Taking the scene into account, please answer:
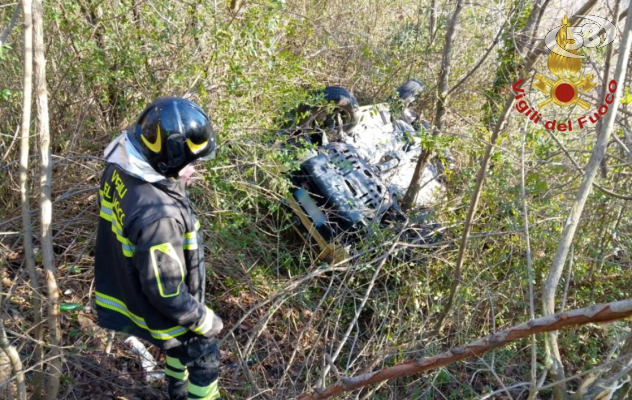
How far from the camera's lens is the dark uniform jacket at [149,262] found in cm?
225

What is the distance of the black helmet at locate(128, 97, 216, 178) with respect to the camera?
7.67ft

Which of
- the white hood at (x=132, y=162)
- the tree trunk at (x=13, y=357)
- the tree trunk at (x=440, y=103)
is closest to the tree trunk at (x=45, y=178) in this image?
the tree trunk at (x=13, y=357)

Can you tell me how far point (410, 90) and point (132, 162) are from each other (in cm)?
384

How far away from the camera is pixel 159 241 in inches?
87.8

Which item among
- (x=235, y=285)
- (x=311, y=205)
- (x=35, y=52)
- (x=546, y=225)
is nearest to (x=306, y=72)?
(x=311, y=205)

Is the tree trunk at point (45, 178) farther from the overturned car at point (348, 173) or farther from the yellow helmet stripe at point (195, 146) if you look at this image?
the overturned car at point (348, 173)

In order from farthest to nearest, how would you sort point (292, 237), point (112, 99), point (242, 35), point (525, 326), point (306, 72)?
point (306, 72), point (292, 237), point (112, 99), point (242, 35), point (525, 326)

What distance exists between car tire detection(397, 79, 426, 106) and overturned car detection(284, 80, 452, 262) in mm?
335

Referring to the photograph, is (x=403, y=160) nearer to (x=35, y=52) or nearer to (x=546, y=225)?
(x=546, y=225)

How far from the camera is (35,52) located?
7.22 ft

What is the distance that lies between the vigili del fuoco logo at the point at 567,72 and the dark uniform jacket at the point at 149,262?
6.67 feet

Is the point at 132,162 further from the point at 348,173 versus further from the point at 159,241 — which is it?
the point at 348,173

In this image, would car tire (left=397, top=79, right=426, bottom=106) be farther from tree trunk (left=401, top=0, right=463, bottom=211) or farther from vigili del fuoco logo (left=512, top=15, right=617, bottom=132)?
vigili del fuoco logo (left=512, top=15, right=617, bottom=132)

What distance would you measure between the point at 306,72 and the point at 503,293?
2.84 metres
